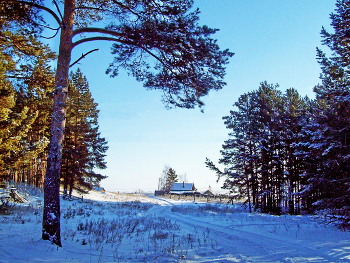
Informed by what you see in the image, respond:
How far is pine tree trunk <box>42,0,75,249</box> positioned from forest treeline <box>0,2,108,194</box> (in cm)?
58

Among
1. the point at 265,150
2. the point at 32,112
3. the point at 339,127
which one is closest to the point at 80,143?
the point at 32,112

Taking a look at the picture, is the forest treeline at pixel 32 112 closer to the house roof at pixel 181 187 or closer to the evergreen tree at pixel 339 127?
the evergreen tree at pixel 339 127

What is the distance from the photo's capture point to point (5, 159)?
539 inches

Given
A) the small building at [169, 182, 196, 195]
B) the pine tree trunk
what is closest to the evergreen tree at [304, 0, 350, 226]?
the pine tree trunk

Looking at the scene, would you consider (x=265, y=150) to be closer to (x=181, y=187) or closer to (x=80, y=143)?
(x=80, y=143)

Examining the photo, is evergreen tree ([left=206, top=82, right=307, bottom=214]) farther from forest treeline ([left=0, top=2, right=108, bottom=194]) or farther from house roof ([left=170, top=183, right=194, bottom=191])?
house roof ([left=170, top=183, right=194, bottom=191])

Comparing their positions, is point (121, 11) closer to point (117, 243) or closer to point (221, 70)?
point (221, 70)

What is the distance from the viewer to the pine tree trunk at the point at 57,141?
5.71 metres

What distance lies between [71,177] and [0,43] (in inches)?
748

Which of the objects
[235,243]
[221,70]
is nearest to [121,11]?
[221,70]

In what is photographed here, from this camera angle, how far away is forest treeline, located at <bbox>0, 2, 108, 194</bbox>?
31.3 ft

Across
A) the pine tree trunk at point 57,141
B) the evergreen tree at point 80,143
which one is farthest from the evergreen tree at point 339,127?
the evergreen tree at point 80,143

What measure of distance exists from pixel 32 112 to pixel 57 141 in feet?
60.7

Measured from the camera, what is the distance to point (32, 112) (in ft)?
70.4
